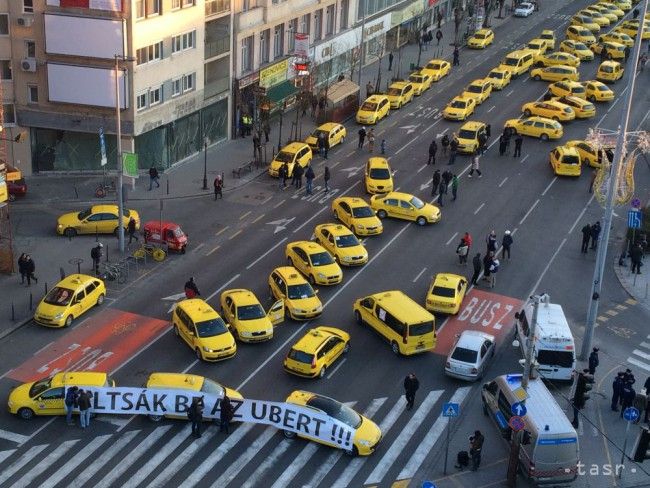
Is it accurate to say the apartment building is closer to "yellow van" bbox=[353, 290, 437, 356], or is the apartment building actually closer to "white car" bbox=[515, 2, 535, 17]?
"yellow van" bbox=[353, 290, 437, 356]

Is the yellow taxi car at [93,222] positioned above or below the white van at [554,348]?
below

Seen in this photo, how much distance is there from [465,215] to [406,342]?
58.4 feet

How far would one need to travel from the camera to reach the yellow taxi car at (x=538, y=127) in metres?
71.2

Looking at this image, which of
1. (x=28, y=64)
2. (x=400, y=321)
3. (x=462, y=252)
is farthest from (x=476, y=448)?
(x=28, y=64)

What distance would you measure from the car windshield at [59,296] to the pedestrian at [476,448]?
730 inches

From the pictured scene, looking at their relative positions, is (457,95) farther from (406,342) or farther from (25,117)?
(406,342)

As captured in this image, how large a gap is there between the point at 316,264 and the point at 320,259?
0.35m

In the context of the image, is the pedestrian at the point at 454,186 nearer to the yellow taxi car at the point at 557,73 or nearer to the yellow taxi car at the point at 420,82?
the yellow taxi car at the point at 420,82

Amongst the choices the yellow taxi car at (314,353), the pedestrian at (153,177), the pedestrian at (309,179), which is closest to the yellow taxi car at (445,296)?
the yellow taxi car at (314,353)

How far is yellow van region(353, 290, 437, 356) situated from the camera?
4203cm

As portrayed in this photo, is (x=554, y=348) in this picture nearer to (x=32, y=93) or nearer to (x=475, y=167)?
(x=475, y=167)

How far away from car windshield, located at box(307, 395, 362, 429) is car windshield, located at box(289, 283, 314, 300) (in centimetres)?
914

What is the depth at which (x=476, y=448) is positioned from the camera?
114 feet

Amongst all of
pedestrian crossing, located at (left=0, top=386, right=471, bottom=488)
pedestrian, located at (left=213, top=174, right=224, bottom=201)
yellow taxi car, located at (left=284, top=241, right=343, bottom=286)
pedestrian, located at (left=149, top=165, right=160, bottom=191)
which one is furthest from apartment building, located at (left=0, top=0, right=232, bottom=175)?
pedestrian crossing, located at (left=0, top=386, right=471, bottom=488)
